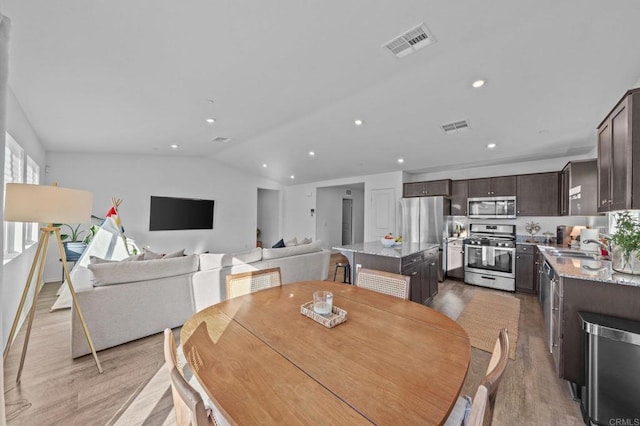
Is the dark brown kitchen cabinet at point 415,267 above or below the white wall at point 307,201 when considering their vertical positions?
below

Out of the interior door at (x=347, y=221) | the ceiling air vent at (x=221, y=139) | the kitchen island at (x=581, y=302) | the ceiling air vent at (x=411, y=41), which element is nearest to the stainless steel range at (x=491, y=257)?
the kitchen island at (x=581, y=302)

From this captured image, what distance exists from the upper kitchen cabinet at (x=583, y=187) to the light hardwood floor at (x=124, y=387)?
2.05 meters

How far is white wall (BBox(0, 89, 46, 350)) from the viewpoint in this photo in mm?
2344

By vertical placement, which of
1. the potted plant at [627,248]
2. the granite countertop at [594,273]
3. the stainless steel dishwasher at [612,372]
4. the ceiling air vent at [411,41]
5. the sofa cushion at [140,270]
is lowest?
the stainless steel dishwasher at [612,372]

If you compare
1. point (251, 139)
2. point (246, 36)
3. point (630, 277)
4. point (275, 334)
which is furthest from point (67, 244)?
point (630, 277)

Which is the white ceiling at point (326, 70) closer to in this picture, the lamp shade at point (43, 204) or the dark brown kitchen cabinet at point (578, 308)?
the lamp shade at point (43, 204)

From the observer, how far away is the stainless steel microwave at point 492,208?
15.4 ft

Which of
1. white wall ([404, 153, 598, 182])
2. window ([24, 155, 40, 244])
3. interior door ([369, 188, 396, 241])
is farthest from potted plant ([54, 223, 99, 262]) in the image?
white wall ([404, 153, 598, 182])

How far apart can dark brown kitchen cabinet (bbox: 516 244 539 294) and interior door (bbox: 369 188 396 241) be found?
2.45m

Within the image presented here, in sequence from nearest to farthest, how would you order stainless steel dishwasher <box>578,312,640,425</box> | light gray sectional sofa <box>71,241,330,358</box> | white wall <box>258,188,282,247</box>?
stainless steel dishwasher <box>578,312,640,425</box> < light gray sectional sofa <box>71,241,330,358</box> < white wall <box>258,188,282,247</box>

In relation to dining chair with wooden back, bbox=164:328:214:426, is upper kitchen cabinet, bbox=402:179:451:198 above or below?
above

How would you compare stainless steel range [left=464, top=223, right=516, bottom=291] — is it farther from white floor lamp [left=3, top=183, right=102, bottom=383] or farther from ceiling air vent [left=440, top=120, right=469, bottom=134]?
white floor lamp [left=3, top=183, right=102, bottom=383]

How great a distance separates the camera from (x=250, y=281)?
197cm

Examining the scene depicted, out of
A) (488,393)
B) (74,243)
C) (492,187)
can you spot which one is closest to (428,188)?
(492,187)
